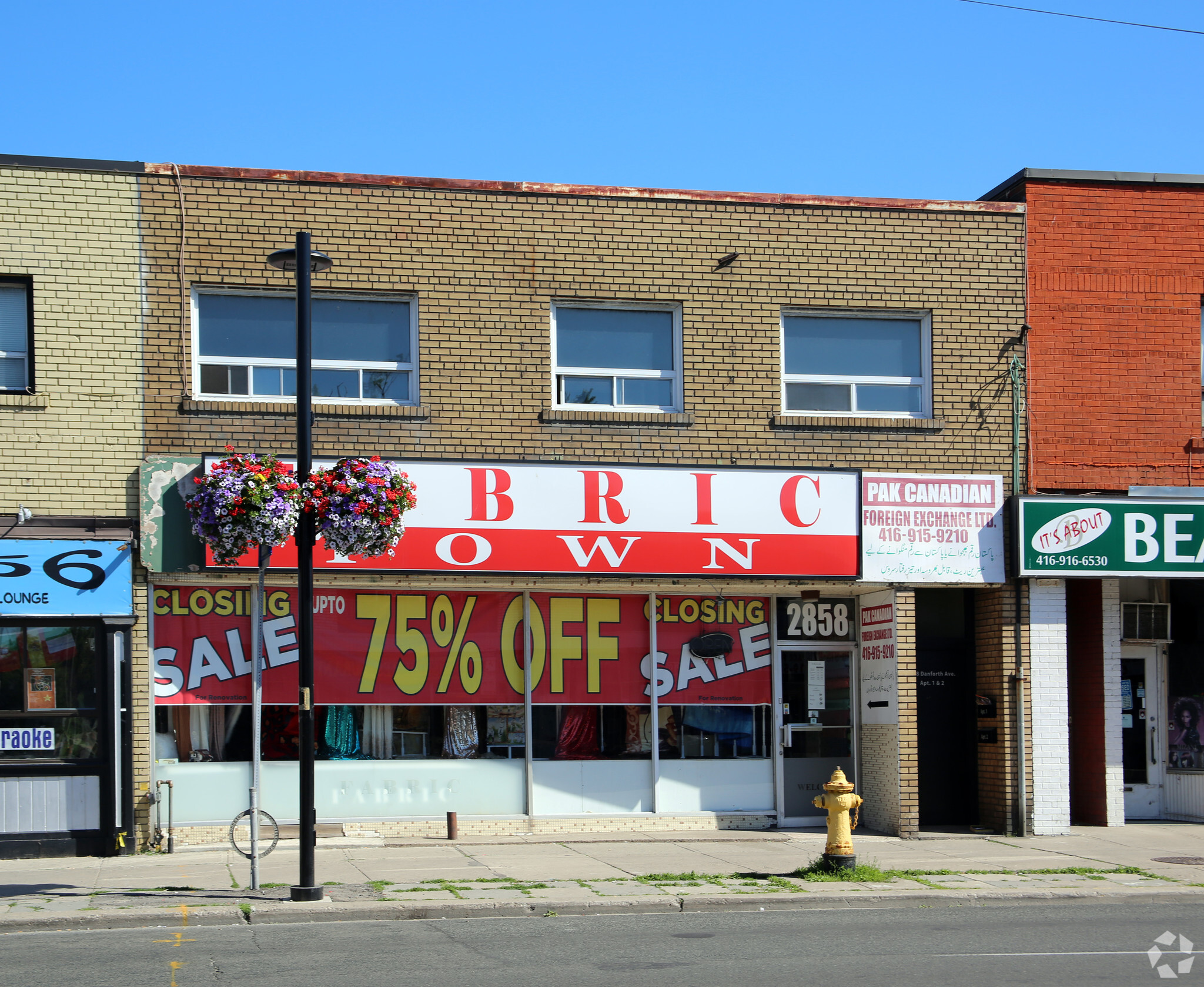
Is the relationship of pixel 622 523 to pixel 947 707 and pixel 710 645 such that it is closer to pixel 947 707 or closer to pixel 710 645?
pixel 710 645

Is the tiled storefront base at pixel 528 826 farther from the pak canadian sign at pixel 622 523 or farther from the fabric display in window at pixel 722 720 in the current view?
the pak canadian sign at pixel 622 523

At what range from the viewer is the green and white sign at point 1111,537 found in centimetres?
1573

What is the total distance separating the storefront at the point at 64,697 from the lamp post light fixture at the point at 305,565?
10.4 ft

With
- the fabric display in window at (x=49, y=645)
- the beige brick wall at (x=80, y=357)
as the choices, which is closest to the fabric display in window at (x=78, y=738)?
the beige brick wall at (x=80, y=357)

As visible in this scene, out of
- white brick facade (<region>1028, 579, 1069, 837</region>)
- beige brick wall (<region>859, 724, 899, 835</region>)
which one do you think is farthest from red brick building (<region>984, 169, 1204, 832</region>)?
beige brick wall (<region>859, 724, 899, 835</region>)

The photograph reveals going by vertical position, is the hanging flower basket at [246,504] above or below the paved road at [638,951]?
above

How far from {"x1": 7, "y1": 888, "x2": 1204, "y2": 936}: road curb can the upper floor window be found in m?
6.32

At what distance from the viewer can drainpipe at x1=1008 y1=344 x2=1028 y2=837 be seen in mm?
15750

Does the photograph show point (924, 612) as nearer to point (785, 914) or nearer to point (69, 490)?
point (785, 914)

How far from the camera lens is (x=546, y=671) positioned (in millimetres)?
15617

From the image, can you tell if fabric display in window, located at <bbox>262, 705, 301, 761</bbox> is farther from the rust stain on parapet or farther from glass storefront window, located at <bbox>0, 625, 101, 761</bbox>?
the rust stain on parapet

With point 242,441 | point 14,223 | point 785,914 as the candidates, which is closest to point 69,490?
point 242,441

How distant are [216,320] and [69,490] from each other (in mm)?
2419

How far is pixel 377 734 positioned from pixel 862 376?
23.3ft
